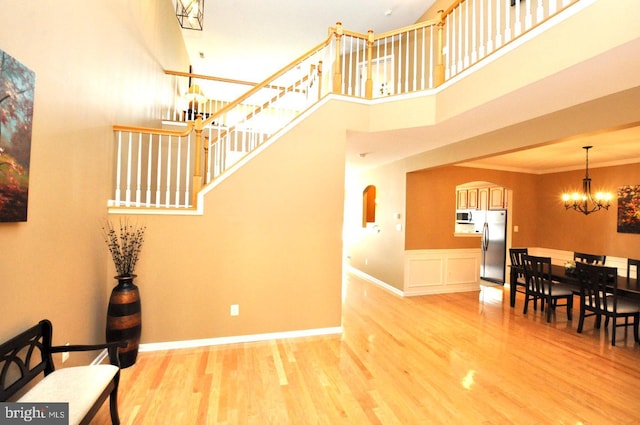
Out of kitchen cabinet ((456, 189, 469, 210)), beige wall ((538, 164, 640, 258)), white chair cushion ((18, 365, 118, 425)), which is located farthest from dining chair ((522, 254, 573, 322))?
white chair cushion ((18, 365, 118, 425))

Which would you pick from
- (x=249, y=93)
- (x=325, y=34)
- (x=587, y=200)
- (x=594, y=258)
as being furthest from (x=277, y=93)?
(x=587, y=200)

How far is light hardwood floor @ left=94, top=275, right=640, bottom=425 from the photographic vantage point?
2227mm

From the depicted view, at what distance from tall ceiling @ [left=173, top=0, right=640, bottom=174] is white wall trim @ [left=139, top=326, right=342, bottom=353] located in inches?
108

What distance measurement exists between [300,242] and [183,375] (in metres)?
1.82

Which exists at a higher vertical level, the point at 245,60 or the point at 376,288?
the point at 245,60

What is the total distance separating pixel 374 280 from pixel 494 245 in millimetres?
3038

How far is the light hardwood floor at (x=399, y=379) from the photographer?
2227mm

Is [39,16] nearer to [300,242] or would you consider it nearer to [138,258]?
[138,258]

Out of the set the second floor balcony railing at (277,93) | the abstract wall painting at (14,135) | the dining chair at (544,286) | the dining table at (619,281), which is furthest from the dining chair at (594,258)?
the abstract wall painting at (14,135)

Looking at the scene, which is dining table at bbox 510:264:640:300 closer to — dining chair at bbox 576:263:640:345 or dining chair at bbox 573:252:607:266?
dining chair at bbox 576:263:640:345

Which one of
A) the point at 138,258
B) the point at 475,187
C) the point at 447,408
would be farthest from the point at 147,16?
the point at 475,187

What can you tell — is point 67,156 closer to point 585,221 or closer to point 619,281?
point 619,281

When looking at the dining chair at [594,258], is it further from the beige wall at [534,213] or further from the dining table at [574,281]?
the beige wall at [534,213]

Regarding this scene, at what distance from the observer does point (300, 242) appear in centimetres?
366
